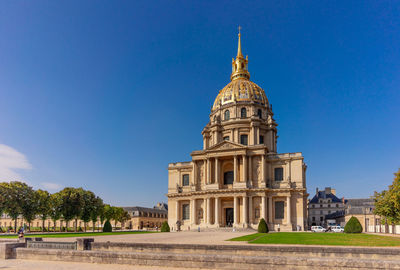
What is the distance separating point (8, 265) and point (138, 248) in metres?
6.38

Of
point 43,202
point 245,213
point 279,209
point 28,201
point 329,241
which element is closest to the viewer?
point 329,241

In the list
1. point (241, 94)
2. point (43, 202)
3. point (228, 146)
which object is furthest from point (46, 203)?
point (241, 94)

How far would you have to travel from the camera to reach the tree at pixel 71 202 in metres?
57.1

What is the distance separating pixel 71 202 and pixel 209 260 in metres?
50.0

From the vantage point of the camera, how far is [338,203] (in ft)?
331

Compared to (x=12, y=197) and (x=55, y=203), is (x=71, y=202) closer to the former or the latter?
(x=55, y=203)

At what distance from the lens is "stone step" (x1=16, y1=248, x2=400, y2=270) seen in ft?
39.0

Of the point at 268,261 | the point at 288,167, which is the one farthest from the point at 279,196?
the point at 268,261

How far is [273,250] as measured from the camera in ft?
54.1

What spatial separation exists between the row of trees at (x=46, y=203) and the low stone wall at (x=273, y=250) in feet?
131

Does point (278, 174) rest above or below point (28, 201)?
above

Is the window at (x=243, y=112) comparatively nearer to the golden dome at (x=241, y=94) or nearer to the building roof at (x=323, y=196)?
the golden dome at (x=241, y=94)

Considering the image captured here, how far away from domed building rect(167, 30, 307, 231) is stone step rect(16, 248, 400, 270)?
42.8 metres

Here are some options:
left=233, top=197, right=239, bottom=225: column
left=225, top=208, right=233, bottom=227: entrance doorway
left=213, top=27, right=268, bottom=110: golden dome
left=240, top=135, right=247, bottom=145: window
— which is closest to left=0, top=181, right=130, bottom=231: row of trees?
left=225, top=208, right=233, bottom=227: entrance doorway
